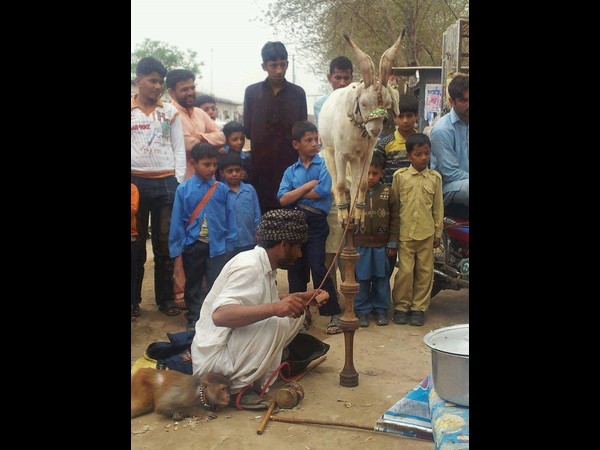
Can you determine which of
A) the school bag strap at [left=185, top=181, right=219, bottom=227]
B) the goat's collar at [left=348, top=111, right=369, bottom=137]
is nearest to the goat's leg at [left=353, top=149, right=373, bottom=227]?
the goat's collar at [left=348, top=111, right=369, bottom=137]

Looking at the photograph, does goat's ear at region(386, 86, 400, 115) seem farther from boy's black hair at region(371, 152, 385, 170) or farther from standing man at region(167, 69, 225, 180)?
standing man at region(167, 69, 225, 180)

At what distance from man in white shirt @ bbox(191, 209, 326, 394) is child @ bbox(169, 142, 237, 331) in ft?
1.87

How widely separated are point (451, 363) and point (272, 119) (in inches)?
50.8

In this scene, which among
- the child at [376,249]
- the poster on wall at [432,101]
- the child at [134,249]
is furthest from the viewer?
the child at [134,249]

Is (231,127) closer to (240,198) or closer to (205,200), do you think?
(240,198)

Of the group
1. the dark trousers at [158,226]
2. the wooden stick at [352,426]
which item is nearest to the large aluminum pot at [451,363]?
the wooden stick at [352,426]

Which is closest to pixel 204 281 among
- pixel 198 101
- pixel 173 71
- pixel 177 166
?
pixel 177 166

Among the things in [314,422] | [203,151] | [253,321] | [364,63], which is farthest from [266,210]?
[314,422]

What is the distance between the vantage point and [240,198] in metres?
3.20

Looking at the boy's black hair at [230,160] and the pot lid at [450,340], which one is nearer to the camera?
the pot lid at [450,340]

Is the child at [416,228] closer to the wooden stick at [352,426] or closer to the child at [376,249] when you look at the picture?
the child at [376,249]

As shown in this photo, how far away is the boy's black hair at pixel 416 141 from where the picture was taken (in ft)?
10.1

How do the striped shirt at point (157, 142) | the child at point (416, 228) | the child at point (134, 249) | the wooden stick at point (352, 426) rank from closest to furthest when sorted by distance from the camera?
the wooden stick at point (352, 426), the child at point (416, 228), the striped shirt at point (157, 142), the child at point (134, 249)
